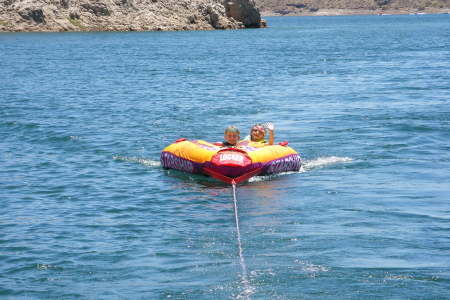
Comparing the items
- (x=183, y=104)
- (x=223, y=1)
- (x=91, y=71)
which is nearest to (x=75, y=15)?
(x=223, y=1)

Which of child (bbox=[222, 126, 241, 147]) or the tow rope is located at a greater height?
child (bbox=[222, 126, 241, 147])

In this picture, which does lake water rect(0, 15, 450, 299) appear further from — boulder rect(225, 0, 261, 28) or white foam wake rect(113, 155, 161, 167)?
boulder rect(225, 0, 261, 28)

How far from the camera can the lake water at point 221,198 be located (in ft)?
33.9

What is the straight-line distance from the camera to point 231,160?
1562cm

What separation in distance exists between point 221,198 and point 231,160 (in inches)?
45.4

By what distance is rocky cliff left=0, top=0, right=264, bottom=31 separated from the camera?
7731 centimetres

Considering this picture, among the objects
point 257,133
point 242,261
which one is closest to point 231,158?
point 257,133

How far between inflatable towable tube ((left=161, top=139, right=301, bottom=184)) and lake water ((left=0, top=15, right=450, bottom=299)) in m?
0.30

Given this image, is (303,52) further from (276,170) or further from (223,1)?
(276,170)

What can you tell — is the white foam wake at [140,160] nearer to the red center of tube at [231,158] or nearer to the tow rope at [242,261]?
the red center of tube at [231,158]

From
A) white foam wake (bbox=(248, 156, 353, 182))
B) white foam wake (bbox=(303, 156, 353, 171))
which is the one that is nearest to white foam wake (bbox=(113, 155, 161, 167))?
white foam wake (bbox=(248, 156, 353, 182))

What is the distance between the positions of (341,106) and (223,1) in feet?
220

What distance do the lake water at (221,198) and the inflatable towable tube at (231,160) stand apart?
0.99ft

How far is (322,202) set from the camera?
A: 47.2ft
